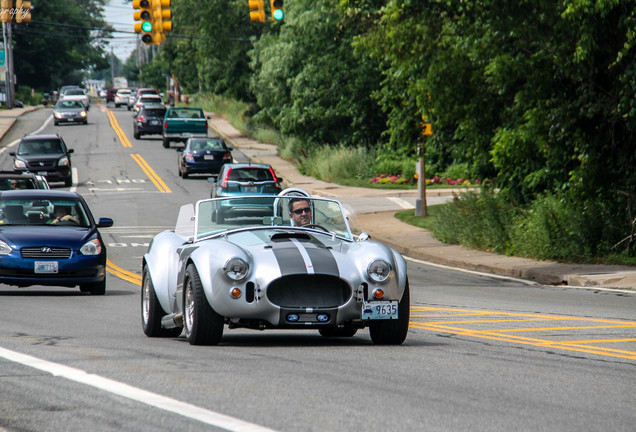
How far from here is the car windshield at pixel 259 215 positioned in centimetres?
1040

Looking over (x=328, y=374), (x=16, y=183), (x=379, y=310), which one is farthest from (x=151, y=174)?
(x=328, y=374)

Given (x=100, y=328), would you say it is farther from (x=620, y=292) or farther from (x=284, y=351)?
(x=620, y=292)

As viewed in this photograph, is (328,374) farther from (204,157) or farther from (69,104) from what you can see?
(69,104)

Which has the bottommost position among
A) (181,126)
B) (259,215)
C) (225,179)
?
(181,126)

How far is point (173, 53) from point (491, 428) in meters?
81.6

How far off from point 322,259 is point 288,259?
30cm

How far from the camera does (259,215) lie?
10.7 m

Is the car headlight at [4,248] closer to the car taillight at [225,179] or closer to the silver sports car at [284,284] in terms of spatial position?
the silver sports car at [284,284]

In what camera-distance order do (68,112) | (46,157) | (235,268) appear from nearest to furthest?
(235,268), (46,157), (68,112)

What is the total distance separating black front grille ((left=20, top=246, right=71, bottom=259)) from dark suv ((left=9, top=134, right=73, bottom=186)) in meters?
24.4

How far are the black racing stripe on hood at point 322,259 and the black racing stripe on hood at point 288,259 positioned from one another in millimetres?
107

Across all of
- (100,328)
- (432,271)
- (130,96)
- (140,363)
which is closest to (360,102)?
(432,271)

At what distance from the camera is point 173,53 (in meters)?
85.4

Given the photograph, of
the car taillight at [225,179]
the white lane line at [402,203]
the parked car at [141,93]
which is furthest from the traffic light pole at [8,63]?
the car taillight at [225,179]
